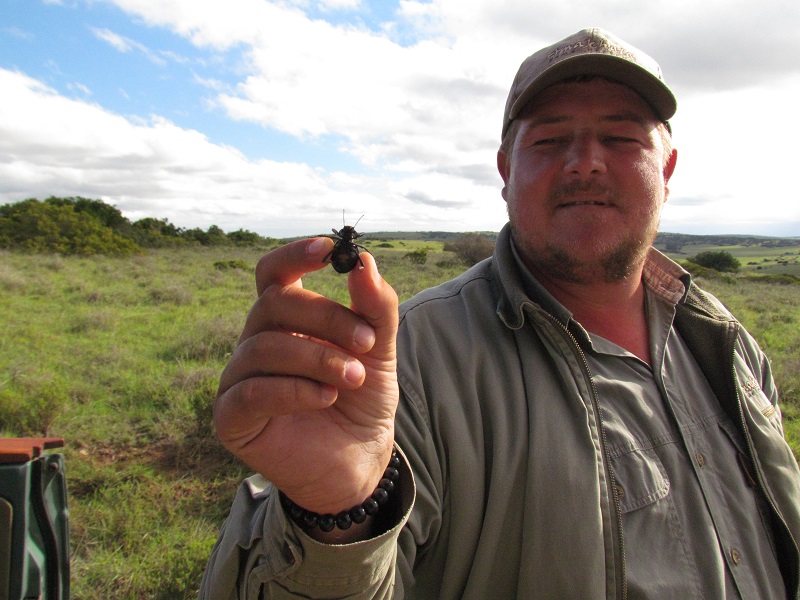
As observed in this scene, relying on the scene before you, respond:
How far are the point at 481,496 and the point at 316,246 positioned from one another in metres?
1.11

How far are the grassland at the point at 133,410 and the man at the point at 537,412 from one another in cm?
273

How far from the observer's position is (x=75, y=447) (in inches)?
221

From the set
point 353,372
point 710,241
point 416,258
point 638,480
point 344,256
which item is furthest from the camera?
point 710,241

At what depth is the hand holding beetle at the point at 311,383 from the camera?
1302mm

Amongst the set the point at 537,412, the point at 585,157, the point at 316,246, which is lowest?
the point at 537,412

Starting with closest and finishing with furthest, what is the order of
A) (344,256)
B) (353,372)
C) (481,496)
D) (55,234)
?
(353,372), (344,256), (481,496), (55,234)

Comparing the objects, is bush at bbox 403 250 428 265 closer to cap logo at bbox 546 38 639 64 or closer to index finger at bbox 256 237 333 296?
cap logo at bbox 546 38 639 64

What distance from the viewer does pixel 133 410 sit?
261 inches

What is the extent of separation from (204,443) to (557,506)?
4.91 metres

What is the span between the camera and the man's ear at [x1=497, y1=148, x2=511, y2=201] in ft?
9.98

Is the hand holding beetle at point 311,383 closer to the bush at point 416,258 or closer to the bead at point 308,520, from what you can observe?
the bead at point 308,520

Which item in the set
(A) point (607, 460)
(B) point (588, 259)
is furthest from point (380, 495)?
(B) point (588, 259)

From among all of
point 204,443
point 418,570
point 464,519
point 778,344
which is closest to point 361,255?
point 464,519

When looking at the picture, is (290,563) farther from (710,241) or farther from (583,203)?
(710,241)
